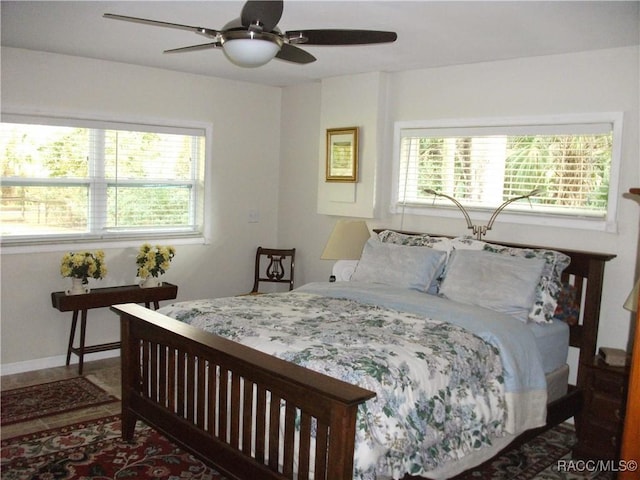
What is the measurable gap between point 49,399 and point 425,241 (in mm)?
2700

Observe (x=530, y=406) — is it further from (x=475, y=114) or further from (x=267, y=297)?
(x=475, y=114)

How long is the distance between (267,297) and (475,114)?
1.97 meters

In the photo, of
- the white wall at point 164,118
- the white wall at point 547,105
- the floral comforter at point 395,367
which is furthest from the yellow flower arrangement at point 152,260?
the white wall at point 547,105

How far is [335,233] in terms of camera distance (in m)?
4.55

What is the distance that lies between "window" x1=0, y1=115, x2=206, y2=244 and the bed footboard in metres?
1.64

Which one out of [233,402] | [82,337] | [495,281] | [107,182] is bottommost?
[82,337]

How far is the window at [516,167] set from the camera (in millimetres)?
3758

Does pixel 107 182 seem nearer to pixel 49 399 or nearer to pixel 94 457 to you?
pixel 49 399

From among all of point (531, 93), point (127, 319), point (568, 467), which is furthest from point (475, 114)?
point (127, 319)

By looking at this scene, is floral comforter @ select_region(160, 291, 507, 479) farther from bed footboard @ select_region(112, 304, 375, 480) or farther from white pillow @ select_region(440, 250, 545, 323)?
white pillow @ select_region(440, 250, 545, 323)

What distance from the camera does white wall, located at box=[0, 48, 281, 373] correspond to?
14.4 feet

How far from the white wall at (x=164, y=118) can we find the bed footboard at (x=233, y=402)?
1.52 metres

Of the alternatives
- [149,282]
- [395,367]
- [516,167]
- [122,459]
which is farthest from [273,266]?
[395,367]

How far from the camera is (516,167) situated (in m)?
Result: 4.17
